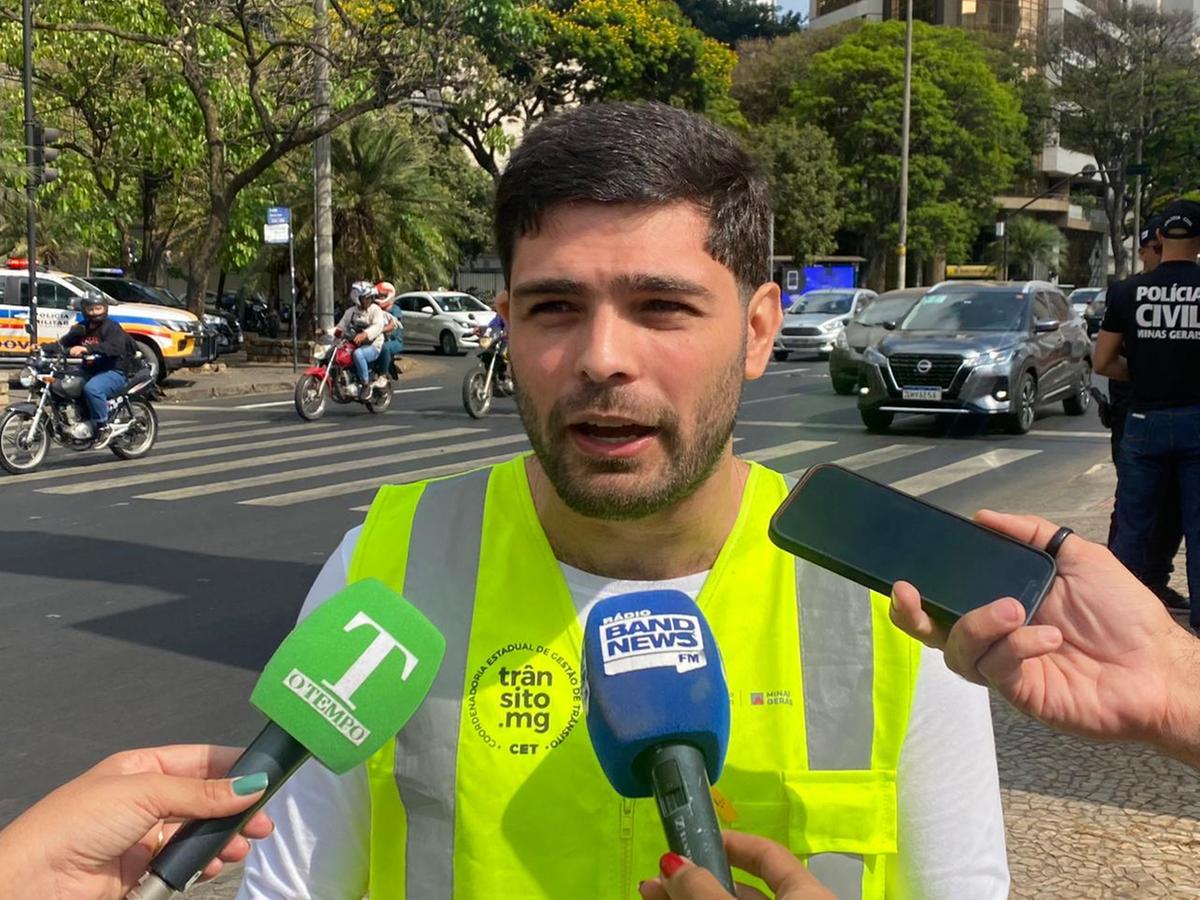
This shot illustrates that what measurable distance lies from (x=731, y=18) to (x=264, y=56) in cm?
5529

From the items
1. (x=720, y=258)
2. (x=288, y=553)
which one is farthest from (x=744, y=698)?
(x=288, y=553)

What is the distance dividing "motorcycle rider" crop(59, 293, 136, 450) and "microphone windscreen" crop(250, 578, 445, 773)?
473 inches

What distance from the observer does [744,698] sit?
5.70ft

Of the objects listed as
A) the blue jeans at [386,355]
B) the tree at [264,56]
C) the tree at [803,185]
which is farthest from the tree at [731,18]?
the blue jeans at [386,355]

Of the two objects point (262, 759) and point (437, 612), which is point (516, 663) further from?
point (262, 759)

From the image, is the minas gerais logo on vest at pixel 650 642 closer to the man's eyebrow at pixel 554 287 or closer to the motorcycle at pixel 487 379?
the man's eyebrow at pixel 554 287

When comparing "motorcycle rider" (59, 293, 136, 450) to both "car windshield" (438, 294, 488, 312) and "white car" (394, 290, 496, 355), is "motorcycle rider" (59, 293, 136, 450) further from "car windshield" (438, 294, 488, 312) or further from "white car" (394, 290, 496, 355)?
"car windshield" (438, 294, 488, 312)

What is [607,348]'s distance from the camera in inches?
68.5

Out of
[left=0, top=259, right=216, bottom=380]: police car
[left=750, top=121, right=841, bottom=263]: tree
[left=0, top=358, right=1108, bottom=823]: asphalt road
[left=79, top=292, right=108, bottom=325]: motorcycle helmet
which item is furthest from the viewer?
[left=750, top=121, right=841, bottom=263]: tree

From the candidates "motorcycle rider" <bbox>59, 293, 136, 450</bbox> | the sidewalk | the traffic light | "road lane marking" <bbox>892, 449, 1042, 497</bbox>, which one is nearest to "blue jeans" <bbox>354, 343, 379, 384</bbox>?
"motorcycle rider" <bbox>59, 293, 136, 450</bbox>

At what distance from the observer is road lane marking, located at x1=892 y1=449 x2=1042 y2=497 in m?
11.0

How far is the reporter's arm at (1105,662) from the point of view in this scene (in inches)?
63.5

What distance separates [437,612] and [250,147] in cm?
2610

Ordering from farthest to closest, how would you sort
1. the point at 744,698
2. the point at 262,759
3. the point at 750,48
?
the point at 750,48 → the point at 744,698 → the point at 262,759
